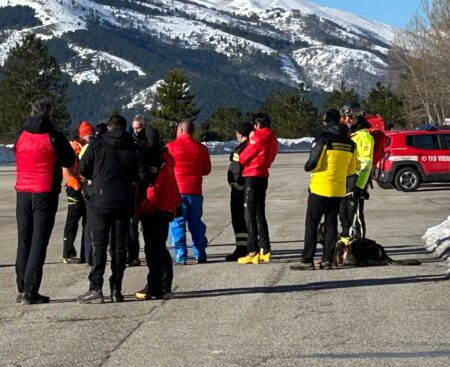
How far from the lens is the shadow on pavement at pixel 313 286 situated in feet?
34.2

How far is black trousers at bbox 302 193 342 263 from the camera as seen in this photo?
11789 millimetres

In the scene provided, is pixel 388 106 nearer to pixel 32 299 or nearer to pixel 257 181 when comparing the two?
pixel 257 181

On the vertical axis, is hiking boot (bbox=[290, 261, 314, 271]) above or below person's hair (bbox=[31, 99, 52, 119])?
below

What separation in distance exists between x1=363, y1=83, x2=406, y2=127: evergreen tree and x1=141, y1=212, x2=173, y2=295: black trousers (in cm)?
7416

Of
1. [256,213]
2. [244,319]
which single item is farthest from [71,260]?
[244,319]

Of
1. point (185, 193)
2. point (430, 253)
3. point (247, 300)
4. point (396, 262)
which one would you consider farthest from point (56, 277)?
point (430, 253)

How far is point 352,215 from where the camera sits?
43.7ft

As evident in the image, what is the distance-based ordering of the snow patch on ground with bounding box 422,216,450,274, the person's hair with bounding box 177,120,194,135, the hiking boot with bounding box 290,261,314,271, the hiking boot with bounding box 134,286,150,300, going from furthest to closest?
the snow patch on ground with bounding box 422,216,450,274
the person's hair with bounding box 177,120,194,135
the hiking boot with bounding box 290,261,314,271
the hiking boot with bounding box 134,286,150,300

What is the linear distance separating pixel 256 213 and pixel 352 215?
1350 mm

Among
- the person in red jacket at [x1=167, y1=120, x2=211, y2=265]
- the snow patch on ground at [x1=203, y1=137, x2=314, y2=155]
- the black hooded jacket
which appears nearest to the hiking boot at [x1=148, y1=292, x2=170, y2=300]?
the black hooded jacket

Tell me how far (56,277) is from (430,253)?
16.2 ft

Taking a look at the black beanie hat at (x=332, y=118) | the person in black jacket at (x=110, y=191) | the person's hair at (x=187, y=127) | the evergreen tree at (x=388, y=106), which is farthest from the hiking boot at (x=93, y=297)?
the evergreen tree at (x=388, y=106)

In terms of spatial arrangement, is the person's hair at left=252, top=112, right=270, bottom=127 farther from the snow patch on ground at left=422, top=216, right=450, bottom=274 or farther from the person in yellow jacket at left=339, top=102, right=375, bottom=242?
the snow patch on ground at left=422, top=216, right=450, bottom=274

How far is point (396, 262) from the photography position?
12.5 m
